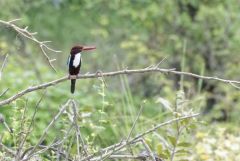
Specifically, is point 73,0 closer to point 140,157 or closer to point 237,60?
point 237,60

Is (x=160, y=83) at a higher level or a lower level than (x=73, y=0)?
lower

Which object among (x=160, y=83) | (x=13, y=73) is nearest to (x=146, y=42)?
(x=160, y=83)

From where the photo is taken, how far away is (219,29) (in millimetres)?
9172

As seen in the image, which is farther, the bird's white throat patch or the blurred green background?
the blurred green background

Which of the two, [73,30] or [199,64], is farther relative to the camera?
[73,30]

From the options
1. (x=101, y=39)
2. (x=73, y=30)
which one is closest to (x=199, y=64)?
(x=101, y=39)

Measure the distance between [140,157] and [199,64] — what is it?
655cm

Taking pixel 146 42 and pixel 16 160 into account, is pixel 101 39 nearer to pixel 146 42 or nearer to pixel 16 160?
pixel 146 42

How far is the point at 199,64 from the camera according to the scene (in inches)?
360

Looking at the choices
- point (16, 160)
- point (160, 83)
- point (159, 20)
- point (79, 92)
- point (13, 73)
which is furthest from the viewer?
point (159, 20)

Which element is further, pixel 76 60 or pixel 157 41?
pixel 157 41

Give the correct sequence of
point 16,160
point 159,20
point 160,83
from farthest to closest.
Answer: point 159,20, point 160,83, point 16,160

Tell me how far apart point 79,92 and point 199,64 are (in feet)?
5.90

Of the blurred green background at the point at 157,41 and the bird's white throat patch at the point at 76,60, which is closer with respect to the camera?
the bird's white throat patch at the point at 76,60
